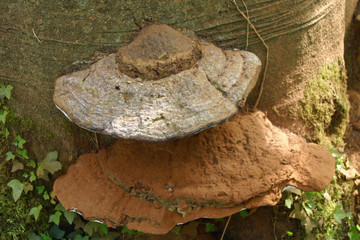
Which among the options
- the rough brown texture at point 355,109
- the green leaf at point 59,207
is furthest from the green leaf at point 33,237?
the rough brown texture at point 355,109

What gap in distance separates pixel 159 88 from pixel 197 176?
66 cm

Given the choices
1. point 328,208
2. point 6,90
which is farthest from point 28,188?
point 328,208

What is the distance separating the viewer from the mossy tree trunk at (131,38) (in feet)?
7.72

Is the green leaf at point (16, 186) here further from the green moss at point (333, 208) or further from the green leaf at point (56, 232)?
the green moss at point (333, 208)

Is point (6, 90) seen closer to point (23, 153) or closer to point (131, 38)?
point (23, 153)

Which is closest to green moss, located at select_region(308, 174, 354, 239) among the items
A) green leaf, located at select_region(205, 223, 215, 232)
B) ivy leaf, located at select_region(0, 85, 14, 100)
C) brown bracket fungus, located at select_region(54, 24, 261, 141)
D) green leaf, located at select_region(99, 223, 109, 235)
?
green leaf, located at select_region(205, 223, 215, 232)

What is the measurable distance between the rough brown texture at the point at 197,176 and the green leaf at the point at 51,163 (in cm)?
27

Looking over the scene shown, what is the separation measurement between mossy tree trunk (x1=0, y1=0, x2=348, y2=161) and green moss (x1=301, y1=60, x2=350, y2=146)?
1 cm

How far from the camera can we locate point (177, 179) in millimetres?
2307

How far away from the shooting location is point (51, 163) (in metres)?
2.80

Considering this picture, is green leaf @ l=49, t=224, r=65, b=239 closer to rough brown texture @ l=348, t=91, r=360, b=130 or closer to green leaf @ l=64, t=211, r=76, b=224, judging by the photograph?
green leaf @ l=64, t=211, r=76, b=224

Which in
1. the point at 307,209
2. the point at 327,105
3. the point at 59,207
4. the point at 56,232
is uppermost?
the point at 327,105

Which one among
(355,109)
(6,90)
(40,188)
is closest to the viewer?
(6,90)

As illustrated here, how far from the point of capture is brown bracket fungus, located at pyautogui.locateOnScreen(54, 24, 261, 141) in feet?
6.12
